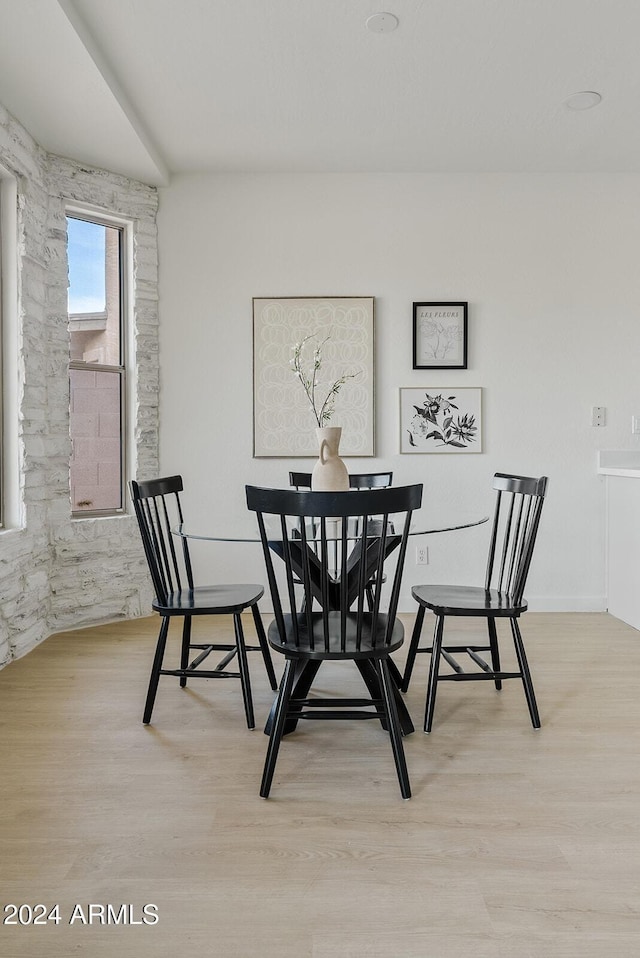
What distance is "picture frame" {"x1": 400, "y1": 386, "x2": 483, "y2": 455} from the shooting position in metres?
4.08

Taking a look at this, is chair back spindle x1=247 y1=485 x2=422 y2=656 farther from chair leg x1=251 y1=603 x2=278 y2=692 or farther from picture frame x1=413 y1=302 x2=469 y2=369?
picture frame x1=413 y1=302 x2=469 y2=369

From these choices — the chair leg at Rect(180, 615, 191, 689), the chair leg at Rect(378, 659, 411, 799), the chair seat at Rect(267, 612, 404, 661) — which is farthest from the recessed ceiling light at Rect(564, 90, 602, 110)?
the chair leg at Rect(180, 615, 191, 689)

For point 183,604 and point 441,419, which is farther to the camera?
point 441,419

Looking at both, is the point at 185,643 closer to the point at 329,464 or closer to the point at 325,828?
the point at 329,464

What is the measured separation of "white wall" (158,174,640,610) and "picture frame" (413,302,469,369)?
0.22ft

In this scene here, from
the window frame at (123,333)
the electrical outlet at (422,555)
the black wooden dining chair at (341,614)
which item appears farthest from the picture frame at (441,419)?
the black wooden dining chair at (341,614)

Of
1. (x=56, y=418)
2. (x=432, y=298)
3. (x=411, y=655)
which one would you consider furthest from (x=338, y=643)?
(x=432, y=298)

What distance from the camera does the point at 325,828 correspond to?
178 centimetres

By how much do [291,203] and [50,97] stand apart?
1.49m

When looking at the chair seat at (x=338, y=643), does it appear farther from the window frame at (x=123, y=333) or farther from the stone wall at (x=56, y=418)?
the window frame at (x=123, y=333)

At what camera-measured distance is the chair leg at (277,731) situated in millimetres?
1932

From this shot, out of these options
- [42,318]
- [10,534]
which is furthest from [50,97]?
[10,534]

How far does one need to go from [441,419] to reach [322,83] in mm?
1926

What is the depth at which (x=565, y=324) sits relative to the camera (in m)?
4.09
